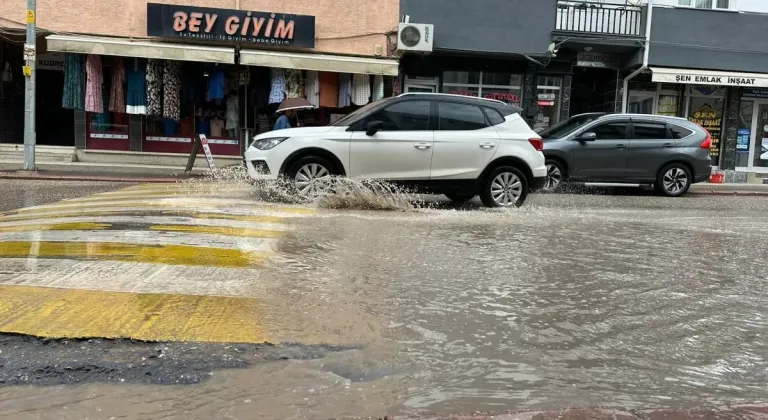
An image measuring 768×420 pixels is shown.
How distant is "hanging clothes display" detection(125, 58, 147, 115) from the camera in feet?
51.3

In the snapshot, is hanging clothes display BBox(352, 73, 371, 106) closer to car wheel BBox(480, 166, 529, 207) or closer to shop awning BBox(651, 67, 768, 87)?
car wheel BBox(480, 166, 529, 207)

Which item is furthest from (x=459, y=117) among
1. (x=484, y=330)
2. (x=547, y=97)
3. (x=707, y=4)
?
(x=707, y=4)

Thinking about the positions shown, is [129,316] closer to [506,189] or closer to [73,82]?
[506,189]

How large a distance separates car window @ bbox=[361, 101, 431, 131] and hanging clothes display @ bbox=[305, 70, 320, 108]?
7479mm

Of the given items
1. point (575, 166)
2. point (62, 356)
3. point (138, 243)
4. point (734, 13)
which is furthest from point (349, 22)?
point (62, 356)

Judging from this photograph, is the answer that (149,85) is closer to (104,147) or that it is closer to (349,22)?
(104,147)

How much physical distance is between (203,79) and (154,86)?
1.25 m

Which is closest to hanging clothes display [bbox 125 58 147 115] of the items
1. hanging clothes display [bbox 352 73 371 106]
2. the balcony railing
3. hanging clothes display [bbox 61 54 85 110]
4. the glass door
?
hanging clothes display [bbox 61 54 85 110]

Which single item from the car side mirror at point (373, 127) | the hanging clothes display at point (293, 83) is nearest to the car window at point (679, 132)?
the car side mirror at point (373, 127)

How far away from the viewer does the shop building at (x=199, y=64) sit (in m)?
15.4

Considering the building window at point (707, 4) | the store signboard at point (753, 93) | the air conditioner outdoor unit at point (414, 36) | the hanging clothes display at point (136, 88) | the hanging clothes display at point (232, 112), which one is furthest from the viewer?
the store signboard at point (753, 93)

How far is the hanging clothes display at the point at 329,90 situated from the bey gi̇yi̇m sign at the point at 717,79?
879 centimetres

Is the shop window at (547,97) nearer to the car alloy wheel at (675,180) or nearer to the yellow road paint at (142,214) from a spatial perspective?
the car alloy wheel at (675,180)

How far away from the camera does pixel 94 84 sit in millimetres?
15516
